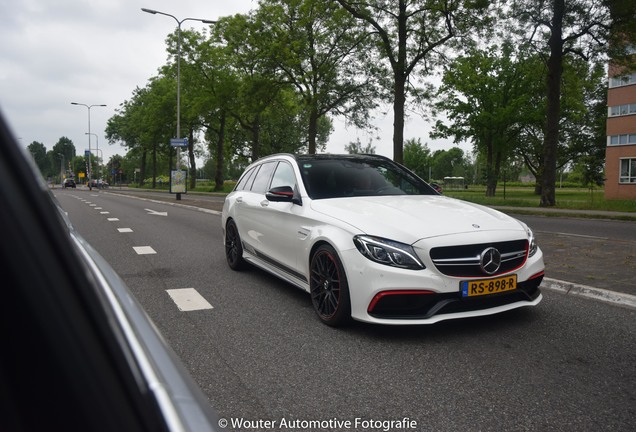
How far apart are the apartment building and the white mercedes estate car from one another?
36.7m

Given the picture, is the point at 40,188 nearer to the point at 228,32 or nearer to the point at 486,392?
the point at 486,392

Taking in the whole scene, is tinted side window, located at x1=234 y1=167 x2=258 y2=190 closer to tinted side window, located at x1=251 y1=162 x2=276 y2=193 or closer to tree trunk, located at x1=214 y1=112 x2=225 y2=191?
tinted side window, located at x1=251 y1=162 x2=276 y2=193

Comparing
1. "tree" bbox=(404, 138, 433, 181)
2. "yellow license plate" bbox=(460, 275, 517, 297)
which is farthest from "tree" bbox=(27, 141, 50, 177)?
"tree" bbox=(404, 138, 433, 181)

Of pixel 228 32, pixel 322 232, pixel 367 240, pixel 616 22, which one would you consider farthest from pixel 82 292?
pixel 228 32

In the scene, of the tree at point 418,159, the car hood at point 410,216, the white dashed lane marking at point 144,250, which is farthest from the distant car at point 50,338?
the tree at point 418,159

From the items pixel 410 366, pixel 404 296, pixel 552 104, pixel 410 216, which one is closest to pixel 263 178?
pixel 410 216

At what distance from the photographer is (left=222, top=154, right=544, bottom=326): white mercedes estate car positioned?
12.3 ft

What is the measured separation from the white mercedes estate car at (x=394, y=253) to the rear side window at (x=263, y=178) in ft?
2.74

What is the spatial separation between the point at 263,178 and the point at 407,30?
18.2 m

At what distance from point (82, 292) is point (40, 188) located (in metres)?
0.16

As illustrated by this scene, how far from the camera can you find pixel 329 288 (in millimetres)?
4234

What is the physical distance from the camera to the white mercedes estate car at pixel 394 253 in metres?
3.75

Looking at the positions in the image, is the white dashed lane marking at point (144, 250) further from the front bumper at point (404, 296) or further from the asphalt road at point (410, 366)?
the front bumper at point (404, 296)

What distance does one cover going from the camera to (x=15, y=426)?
63 centimetres
